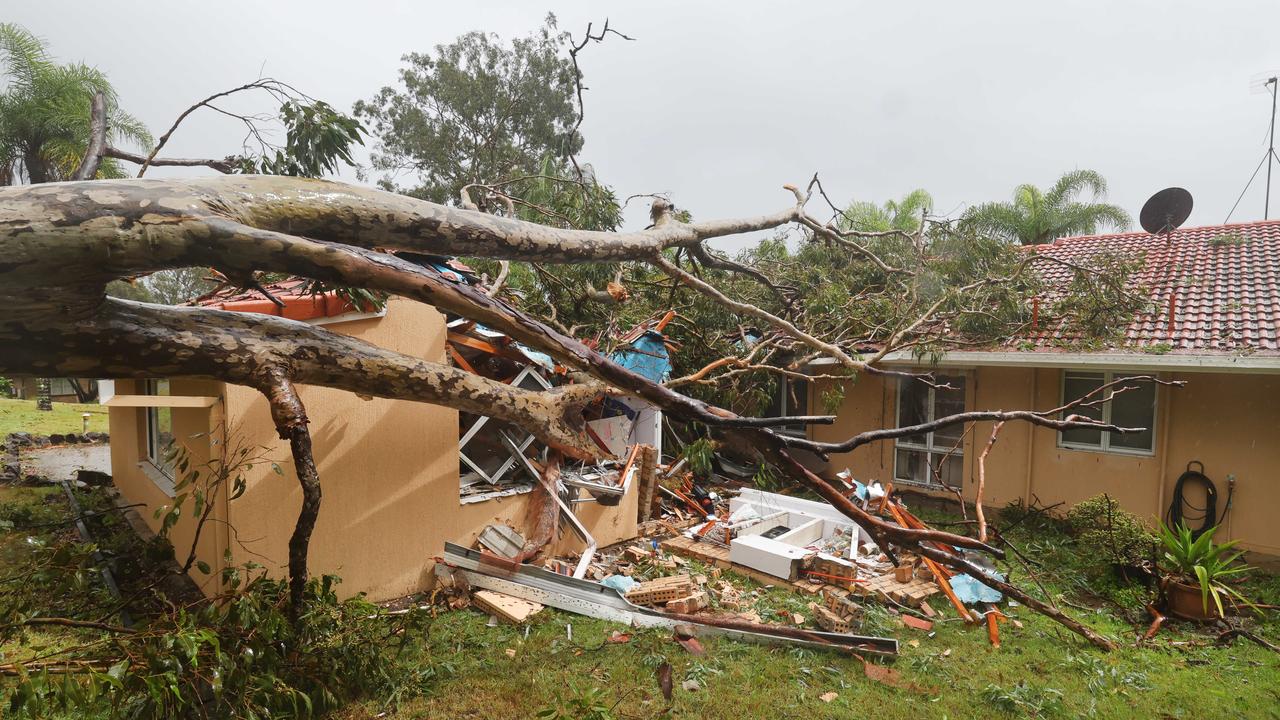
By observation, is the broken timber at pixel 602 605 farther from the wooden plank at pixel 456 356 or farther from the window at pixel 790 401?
the window at pixel 790 401

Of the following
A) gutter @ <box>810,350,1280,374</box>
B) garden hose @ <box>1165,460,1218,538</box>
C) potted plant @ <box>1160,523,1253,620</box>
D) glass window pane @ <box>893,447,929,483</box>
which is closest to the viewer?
potted plant @ <box>1160,523,1253,620</box>

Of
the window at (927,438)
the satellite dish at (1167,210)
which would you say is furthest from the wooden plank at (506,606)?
the satellite dish at (1167,210)

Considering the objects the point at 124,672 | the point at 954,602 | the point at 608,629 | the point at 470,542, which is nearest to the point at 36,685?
the point at 124,672

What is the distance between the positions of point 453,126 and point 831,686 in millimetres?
23759

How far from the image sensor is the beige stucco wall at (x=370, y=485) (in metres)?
4.91

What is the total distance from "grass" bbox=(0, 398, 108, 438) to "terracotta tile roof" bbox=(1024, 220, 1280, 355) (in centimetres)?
2072

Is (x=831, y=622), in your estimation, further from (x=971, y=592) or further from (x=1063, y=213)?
(x=1063, y=213)

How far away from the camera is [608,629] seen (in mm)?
5254

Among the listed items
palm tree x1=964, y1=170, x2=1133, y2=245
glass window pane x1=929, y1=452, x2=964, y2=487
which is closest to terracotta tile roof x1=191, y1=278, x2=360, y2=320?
glass window pane x1=929, y1=452, x2=964, y2=487

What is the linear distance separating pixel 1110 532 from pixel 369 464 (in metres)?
7.14

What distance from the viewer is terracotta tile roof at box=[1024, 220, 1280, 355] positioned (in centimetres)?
733

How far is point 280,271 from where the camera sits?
7.88 feet

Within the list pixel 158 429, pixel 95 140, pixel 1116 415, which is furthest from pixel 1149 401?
pixel 158 429

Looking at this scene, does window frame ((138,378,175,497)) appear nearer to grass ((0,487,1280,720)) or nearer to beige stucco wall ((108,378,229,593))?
beige stucco wall ((108,378,229,593))
